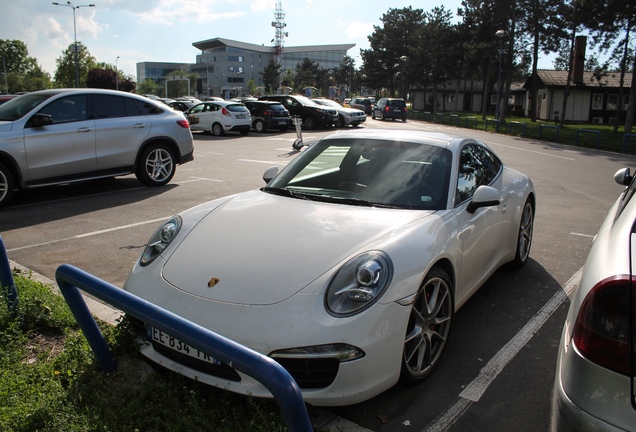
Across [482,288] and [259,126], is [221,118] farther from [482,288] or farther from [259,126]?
[482,288]

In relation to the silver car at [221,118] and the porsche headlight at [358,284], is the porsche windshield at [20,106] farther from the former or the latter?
the silver car at [221,118]

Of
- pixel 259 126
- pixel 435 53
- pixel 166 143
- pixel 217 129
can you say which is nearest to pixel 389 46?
pixel 435 53

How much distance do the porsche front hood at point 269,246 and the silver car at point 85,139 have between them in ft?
18.8

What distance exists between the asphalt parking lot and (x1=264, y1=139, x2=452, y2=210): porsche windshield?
1133mm

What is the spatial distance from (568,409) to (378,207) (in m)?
2.11

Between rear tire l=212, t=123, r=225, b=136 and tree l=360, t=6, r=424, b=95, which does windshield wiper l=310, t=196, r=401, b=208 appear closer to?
rear tire l=212, t=123, r=225, b=136

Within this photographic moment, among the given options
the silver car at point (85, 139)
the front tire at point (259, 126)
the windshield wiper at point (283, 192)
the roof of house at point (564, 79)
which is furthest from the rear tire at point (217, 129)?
the roof of house at point (564, 79)

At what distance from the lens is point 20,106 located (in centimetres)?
871

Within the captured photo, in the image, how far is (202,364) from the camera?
9.73 ft

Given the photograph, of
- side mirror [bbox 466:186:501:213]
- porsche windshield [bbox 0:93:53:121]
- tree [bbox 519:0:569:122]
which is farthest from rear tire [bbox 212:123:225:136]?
tree [bbox 519:0:569:122]

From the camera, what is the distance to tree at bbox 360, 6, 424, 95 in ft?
260

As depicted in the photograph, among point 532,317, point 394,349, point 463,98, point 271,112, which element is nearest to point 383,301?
point 394,349

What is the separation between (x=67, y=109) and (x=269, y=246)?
7.02 m

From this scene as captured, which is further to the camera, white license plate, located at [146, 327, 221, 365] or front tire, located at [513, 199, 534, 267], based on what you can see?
front tire, located at [513, 199, 534, 267]
